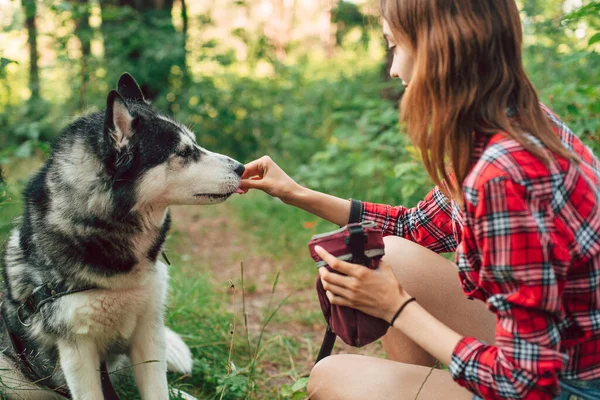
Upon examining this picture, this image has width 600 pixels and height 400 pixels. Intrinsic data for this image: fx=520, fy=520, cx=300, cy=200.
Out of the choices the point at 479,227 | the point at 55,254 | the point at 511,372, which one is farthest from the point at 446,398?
the point at 55,254

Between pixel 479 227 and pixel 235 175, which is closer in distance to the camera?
pixel 479 227

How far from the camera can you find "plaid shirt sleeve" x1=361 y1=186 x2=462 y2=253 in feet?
6.12

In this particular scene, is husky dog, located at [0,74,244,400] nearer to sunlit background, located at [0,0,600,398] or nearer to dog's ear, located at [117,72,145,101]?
dog's ear, located at [117,72,145,101]

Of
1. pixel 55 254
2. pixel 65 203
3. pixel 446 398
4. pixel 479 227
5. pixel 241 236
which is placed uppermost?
pixel 479 227

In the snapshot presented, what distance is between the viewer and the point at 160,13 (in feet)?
19.3

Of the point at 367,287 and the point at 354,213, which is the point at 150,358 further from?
the point at 367,287

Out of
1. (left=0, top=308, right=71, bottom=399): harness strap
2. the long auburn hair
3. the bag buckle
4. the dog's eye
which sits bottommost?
(left=0, top=308, right=71, bottom=399): harness strap

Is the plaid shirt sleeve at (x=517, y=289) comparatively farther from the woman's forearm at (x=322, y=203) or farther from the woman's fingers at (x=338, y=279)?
the woman's forearm at (x=322, y=203)

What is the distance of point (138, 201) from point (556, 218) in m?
1.37

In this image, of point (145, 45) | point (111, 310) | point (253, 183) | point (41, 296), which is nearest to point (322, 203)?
point (253, 183)

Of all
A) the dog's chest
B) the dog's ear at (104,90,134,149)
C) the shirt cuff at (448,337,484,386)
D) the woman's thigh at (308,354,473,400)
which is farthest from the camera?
the dog's chest

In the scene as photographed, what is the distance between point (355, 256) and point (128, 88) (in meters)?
1.31

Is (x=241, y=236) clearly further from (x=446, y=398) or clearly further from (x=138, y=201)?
(x=446, y=398)

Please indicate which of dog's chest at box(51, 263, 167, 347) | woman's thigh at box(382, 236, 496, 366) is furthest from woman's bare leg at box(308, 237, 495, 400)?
dog's chest at box(51, 263, 167, 347)
